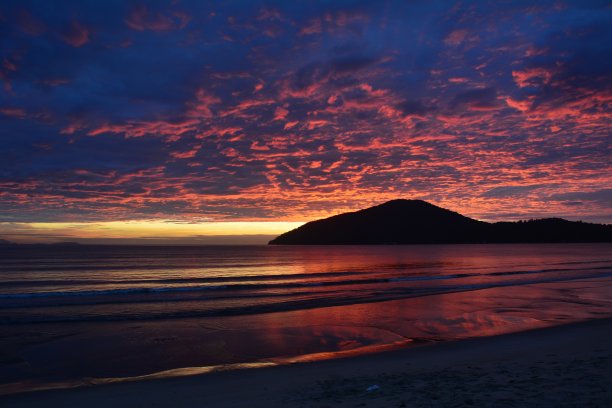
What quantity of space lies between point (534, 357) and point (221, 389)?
817 cm

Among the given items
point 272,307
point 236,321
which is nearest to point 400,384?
point 236,321

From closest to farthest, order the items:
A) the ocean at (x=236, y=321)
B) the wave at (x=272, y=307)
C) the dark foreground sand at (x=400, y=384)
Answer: the dark foreground sand at (x=400, y=384), the ocean at (x=236, y=321), the wave at (x=272, y=307)

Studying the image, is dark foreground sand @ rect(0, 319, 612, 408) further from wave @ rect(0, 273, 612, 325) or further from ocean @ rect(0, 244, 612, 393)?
wave @ rect(0, 273, 612, 325)

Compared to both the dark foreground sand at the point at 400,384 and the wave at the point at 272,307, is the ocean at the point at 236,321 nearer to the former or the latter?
the wave at the point at 272,307

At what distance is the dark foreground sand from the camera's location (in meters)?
8.28

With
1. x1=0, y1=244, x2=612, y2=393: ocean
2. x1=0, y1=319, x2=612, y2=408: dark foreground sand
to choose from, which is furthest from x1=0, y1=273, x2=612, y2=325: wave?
x1=0, y1=319, x2=612, y2=408: dark foreground sand

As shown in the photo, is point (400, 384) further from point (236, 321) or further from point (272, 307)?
point (272, 307)

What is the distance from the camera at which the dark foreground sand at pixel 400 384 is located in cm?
828

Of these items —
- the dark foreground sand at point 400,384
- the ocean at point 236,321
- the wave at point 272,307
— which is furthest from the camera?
the wave at point 272,307

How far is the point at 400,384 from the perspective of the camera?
31.7 ft

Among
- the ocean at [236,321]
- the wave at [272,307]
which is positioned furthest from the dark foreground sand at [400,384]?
the wave at [272,307]

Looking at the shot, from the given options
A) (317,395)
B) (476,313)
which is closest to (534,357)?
(317,395)

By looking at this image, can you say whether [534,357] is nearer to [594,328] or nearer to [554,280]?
[594,328]

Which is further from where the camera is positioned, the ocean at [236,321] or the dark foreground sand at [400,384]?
the ocean at [236,321]
